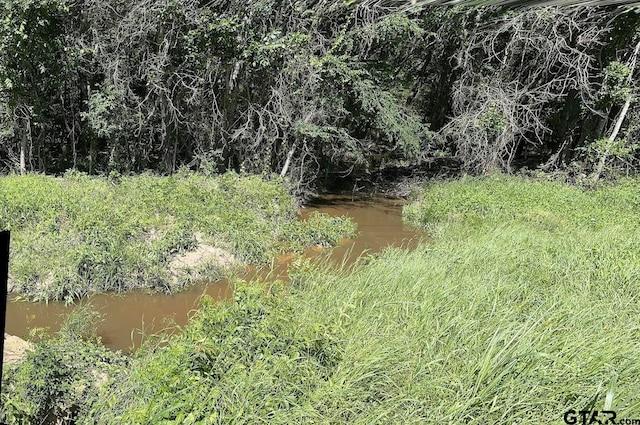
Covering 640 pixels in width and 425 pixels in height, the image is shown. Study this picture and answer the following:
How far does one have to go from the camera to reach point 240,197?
32.1ft

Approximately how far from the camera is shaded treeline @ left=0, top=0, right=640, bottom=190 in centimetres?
1051

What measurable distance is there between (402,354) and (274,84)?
30.4ft

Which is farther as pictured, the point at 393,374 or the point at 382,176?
the point at 382,176

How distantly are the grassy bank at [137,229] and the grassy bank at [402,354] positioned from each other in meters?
2.62

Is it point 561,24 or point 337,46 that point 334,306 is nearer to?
point 337,46

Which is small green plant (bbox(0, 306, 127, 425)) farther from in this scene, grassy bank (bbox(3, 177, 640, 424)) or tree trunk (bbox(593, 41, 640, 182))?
tree trunk (bbox(593, 41, 640, 182))

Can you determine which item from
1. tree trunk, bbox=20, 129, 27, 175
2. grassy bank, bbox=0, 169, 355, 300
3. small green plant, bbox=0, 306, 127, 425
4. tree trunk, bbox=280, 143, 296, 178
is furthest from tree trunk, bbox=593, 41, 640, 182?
tree trunk, bbox=20, 129, 27, 175

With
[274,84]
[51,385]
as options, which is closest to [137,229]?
[51,385]

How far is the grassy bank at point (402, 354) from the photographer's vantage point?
9.45ft

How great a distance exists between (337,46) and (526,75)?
6535 mm

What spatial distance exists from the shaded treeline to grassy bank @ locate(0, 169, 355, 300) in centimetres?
203

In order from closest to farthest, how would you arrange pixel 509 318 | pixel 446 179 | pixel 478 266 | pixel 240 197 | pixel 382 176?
pixel 509 318 → pixel 478 266 → pixel 240 197 → pixel 446 179 → pixel 382 176

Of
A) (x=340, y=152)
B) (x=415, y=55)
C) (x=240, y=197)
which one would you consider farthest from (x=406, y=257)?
(x=415, y=55)

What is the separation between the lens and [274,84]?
11633mm
